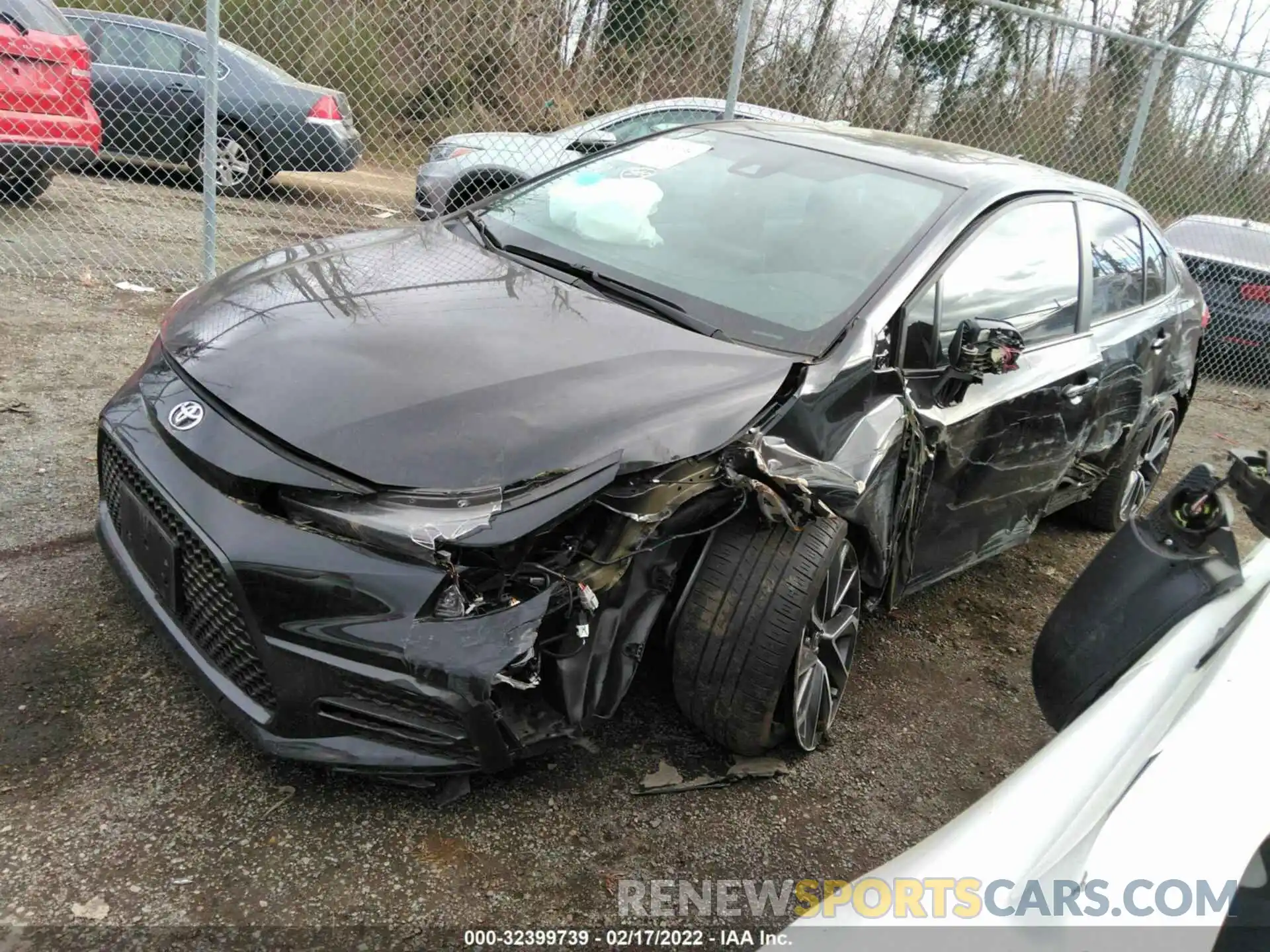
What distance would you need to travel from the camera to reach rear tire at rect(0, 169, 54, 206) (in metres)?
6.56

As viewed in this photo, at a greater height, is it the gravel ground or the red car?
the red car

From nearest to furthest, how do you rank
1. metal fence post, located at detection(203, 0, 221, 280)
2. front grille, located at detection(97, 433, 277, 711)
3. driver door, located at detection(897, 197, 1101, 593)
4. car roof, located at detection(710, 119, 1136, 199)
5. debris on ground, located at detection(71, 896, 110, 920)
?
1. debris on ground, located at detection(71, 896, 110, 920)
2. front grille, located at detection(97, 433, 277, 711)
3. driver door, located at detection(897, 197, 1101, 593)
4. car roof, located at detection(710, 119, 1136, 199)
5. metal fence post, located at detection(203, 0, 221, 280)

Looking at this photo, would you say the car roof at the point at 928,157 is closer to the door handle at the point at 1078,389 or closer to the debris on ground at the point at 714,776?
the door handle at the point at 1078,389

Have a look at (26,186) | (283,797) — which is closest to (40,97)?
(26,186)

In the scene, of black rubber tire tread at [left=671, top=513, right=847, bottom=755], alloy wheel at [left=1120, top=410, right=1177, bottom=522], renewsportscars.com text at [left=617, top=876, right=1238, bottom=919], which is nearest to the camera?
renewsportscars.com text at [left=617, top=876, right=1238, bottom=919]

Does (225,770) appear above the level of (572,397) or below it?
below

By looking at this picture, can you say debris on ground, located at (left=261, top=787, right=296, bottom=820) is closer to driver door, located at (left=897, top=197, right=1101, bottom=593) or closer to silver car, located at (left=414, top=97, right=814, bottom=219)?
driver door, located at (left=897, top=197, right=1101, bottom=593)

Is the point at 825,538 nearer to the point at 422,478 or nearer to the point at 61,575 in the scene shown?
the point at 422,478

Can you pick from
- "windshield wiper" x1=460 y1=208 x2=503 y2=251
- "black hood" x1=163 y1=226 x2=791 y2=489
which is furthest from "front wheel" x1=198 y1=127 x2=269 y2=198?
"black hood" x1=163 y1=226 x2=791 y2=489

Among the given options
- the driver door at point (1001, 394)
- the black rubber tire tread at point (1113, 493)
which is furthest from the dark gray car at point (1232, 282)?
the driver door at point (1001, 394)

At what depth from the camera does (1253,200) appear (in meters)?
9.12

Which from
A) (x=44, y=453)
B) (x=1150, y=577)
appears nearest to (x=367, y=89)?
(x=44, y=453)

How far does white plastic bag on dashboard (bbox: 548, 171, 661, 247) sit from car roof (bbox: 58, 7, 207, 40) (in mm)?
6355

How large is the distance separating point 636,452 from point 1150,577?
113 cm
